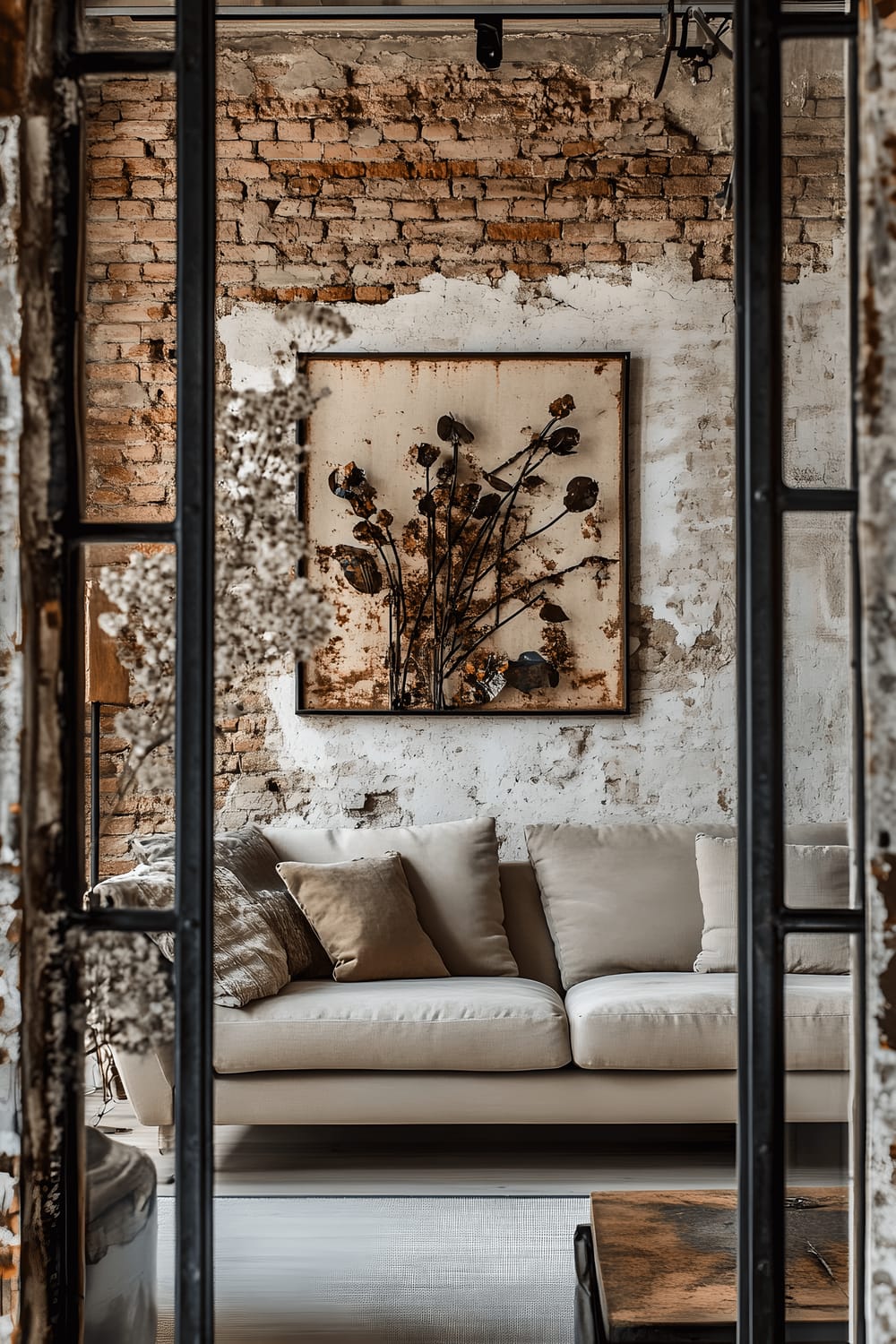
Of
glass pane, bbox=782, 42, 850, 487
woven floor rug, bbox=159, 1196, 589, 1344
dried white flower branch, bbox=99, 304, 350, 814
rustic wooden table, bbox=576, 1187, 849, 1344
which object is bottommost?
woven floor rug, bbox=159, 1196, 589, 1344

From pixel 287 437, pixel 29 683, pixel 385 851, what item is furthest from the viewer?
pixel 385 851

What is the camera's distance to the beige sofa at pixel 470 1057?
282 cm

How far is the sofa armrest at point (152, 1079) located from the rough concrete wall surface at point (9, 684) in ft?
0.34

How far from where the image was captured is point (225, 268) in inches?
153

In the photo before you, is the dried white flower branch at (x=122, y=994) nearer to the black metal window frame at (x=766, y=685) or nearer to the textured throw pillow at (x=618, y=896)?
the black metal window frame at (x=766, y=685)

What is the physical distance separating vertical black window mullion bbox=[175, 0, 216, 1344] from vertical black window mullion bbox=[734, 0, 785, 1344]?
1.61 feet

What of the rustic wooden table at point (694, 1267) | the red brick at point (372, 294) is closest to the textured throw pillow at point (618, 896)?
the rustic wooden table at point (694, 1267)

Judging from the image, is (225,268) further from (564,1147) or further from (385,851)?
(564,1147)

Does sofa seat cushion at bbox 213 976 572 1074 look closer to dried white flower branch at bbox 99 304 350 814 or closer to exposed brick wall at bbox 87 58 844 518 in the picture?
dried white flower branch at bbox 99 304 350 814

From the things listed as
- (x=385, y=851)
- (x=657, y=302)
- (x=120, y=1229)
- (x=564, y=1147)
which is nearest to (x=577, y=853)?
(x=385, y=851)

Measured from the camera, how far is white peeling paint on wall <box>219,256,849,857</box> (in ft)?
12.8

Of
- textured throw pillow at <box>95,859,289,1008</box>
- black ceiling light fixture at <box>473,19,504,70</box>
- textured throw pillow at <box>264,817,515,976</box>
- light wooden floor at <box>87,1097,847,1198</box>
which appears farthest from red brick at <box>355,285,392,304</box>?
light wooden floor at <box>87,1097,847,1198</box>

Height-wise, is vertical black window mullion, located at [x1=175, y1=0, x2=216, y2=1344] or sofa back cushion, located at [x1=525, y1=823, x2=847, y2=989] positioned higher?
vertical black window mullion, located at [x1=175, y1=0, x2=216, y2=1344]

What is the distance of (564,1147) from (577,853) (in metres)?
0.86
